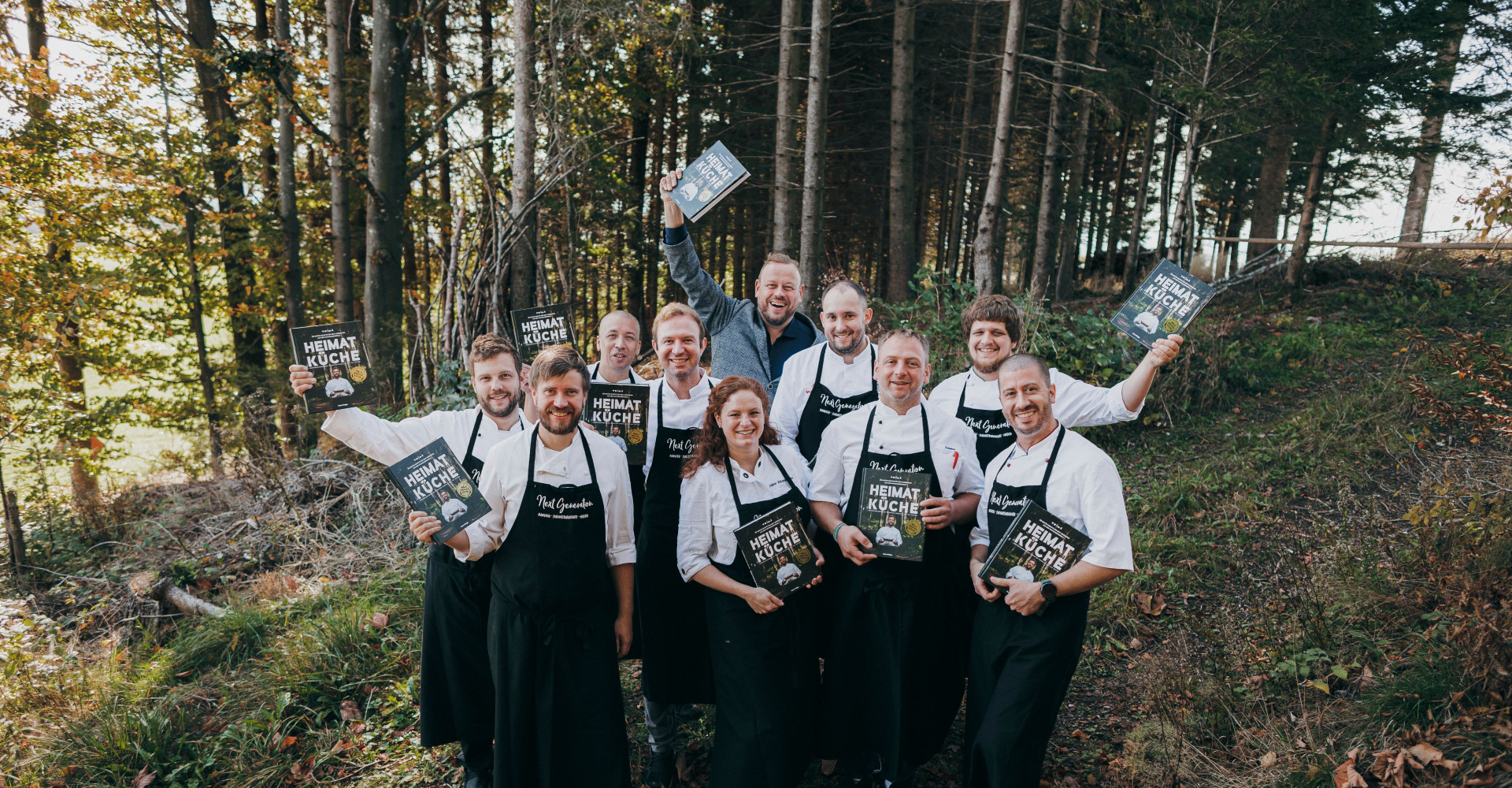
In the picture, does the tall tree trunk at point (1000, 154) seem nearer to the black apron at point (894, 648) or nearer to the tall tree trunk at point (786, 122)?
the tall tree trunk at point (786, 122)

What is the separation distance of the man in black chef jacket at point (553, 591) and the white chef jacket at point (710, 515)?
311 millimetres

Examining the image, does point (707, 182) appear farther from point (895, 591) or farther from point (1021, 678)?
point (1021, 678)

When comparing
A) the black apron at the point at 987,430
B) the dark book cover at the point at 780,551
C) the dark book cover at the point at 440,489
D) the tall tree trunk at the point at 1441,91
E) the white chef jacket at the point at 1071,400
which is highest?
the tall tree trunk at the point at 1441,91

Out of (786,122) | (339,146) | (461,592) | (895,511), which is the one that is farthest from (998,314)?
(339,146)

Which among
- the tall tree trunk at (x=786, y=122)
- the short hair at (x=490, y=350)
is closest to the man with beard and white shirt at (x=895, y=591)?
Answer: the short hair at (x=490, y=350)

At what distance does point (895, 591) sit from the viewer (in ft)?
10.4

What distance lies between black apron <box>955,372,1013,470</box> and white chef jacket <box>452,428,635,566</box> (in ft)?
5.55

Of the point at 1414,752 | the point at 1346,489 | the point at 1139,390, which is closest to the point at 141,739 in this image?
the point at 1139,390

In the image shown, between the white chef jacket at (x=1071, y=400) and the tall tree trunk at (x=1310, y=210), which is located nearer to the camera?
the white chef jacket at (x=1071, y=400)

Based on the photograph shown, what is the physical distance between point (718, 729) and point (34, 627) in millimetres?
6367

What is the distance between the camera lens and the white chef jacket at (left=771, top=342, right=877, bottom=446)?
3.77m

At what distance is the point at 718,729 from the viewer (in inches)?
A: 124

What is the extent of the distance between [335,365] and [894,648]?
2828 mm

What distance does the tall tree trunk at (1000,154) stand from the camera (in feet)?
32.0
